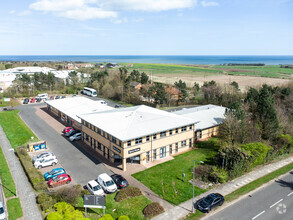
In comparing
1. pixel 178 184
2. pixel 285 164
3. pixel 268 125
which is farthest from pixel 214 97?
pixel 178 184

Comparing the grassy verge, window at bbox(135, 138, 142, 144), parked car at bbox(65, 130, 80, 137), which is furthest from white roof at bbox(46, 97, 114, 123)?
the grassy verge

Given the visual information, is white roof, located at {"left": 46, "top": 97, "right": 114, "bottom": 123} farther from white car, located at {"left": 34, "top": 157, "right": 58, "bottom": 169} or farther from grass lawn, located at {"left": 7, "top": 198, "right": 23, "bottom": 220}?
grass lawn, located at {"left": 7, "top": 198, "right": 23, "bottom": 220}

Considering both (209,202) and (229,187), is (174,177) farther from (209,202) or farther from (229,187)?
(229,187)

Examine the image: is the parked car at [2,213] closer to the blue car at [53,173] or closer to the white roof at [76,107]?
the blue car at [53,173]

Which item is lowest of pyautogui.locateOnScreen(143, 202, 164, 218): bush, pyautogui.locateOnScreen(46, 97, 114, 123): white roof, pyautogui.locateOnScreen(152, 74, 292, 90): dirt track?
pyautogui.locateOnScreen(143, 202, 164, 218): bush

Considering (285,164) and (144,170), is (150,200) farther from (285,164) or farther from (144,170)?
(285,164)
